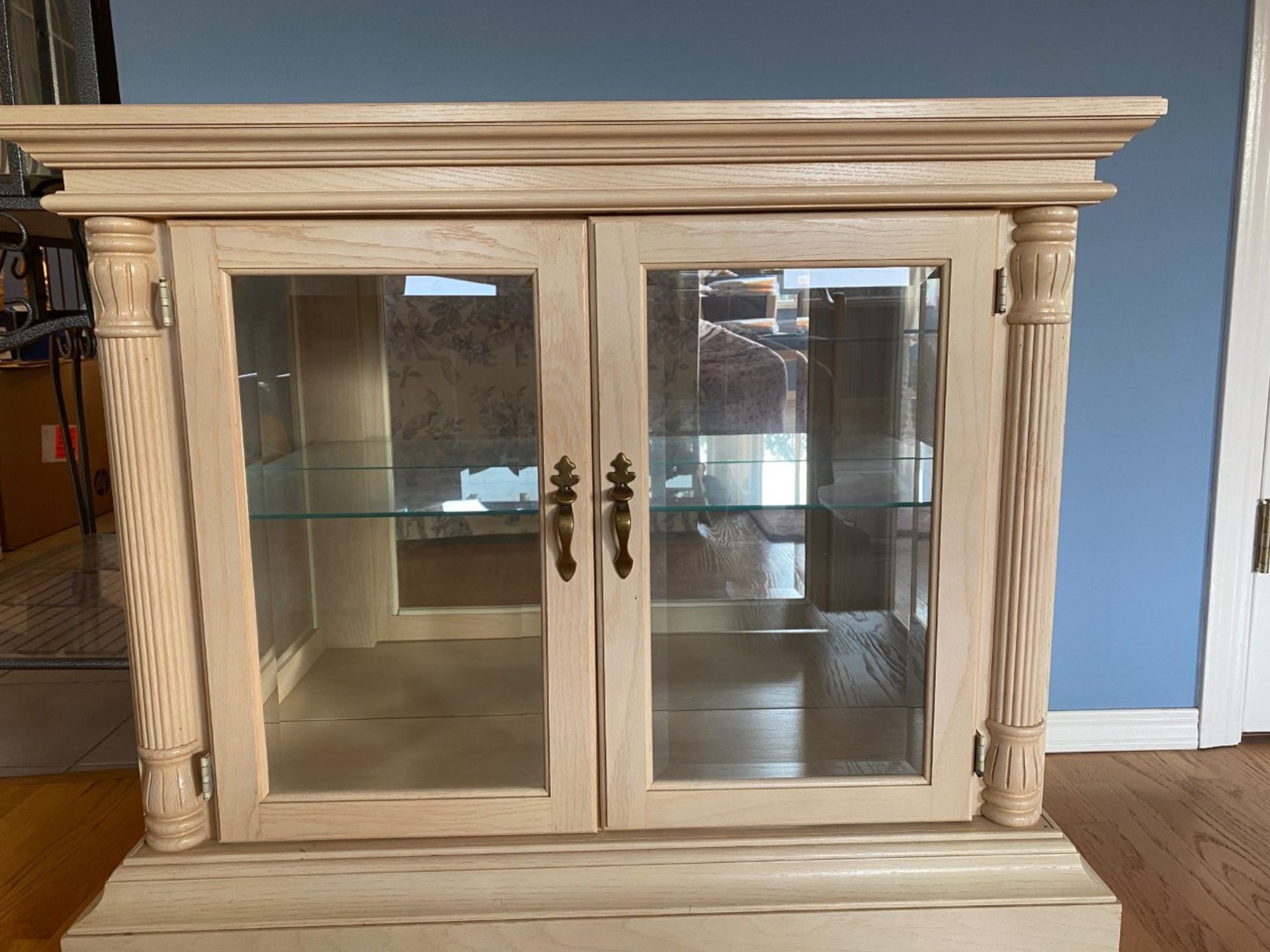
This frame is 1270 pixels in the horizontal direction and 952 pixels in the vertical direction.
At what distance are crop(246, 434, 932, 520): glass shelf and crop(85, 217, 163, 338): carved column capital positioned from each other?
182 millimetres

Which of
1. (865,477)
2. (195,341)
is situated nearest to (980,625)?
(865,477)

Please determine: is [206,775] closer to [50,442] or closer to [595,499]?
[595,499]

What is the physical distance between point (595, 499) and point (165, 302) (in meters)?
0.46

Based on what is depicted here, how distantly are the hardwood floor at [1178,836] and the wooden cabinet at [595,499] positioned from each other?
29 centimetres

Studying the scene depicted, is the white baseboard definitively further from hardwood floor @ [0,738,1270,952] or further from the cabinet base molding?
the cabinet base molding

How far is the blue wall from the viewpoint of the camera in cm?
135

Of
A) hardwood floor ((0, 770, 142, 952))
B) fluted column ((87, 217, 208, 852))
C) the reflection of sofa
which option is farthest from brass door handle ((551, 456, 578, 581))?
hardwood floor ((0, 770, 142, 952))

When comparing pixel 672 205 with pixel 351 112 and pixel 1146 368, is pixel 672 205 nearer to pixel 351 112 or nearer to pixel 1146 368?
pixel 351 112

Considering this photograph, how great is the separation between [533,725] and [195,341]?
1.71 feet

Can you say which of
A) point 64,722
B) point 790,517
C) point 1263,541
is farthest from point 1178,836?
point 64,722

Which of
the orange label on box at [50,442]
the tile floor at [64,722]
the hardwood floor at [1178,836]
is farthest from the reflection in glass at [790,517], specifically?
the orange label on box at [50,442]

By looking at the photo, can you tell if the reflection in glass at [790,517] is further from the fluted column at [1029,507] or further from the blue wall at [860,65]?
the blue wall at [860,65]

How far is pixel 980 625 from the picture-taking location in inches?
38.9

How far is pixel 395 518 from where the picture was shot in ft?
3.43
